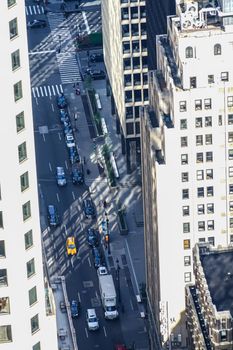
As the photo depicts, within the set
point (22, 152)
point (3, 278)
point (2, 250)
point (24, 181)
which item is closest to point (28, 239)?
point (2, 250)

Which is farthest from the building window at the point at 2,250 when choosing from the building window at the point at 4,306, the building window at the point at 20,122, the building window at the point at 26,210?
the building window at the point at 20,122

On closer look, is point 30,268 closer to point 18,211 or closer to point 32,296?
point 32,296

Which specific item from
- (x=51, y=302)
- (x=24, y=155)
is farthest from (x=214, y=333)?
(x=24, y=155)

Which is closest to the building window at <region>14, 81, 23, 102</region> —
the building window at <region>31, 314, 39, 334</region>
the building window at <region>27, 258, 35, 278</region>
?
the building window at <region>27, 258, 35, 278</region>

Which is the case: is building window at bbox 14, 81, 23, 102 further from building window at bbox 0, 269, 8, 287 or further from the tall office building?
building window at bbox 0, 269, 8, 287

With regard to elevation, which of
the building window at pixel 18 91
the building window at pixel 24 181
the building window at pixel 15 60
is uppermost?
the building window at pixel 15 60

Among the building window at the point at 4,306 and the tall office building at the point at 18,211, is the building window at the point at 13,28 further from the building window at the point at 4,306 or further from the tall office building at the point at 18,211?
the building window at the point at 4,306

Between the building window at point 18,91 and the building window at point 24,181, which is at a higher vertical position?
the building window at point 18,91
